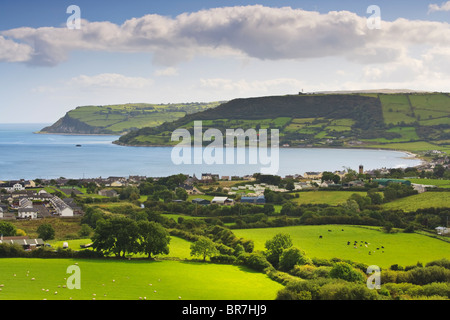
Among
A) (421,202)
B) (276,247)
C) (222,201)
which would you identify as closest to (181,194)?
(222,201)

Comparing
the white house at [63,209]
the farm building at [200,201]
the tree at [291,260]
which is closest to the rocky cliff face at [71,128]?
the farm building at [200,201]

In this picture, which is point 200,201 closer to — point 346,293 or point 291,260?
point 291,260

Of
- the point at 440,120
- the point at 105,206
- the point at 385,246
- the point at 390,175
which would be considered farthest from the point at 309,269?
the point at 440,120

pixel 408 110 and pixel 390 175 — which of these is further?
pixel 408 110

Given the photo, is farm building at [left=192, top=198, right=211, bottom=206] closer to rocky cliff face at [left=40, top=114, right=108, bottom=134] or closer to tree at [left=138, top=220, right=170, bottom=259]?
tree at [left=138, top=220, right=170, bottom=259]

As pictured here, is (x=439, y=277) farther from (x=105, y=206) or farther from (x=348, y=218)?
(x=105, y=206)

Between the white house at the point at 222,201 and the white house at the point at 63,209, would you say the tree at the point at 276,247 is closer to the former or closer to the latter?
the white house at the point at 222,201

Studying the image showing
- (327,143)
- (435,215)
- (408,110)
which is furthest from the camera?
(408,110)
